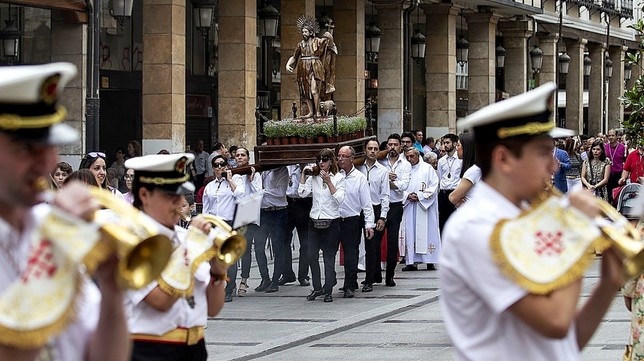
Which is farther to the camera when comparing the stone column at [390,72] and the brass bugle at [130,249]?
the stone column at [390,72]

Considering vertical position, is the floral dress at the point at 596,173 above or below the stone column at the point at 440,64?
below

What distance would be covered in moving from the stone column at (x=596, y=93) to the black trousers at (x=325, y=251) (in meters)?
40.6

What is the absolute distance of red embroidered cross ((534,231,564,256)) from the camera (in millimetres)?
3934

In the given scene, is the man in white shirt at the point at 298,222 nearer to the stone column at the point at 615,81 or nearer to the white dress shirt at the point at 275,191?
the white dress shirt at the point at 275,191

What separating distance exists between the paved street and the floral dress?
1021 cm

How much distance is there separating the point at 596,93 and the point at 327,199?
41.7 metres

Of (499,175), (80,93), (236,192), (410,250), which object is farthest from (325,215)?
(499,175)

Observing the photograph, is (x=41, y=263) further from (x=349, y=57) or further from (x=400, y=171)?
(x=349, y=57)

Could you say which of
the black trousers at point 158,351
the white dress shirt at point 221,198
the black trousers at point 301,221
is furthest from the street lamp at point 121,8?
the black trousers at point 158,351

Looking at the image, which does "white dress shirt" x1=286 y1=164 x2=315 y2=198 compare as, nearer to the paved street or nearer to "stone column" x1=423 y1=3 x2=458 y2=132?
the paved street

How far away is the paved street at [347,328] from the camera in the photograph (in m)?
12.4

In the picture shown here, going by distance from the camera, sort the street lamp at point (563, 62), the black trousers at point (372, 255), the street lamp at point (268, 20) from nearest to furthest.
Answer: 1. the black trousers at point (372, 255)
2. the street lamp at point (268, 20)
3. the street lamp at point (563, 62)

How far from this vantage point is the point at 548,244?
3941 mm

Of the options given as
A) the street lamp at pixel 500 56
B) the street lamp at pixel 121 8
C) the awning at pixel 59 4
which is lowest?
the street lamp at pixel 121 8
